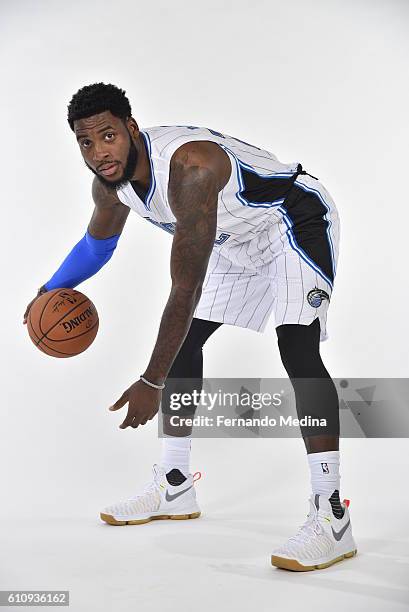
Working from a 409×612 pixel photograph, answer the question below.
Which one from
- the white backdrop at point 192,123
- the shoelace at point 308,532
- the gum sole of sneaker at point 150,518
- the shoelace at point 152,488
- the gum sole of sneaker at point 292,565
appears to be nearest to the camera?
the gum sole of sneaker at point 292,565

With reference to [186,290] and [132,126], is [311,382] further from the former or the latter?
[132,126]

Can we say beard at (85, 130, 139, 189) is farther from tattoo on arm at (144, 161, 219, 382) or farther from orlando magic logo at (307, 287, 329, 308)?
orlando magic logo at (307, 287, 329, 308)

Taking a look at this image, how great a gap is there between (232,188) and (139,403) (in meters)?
1.00

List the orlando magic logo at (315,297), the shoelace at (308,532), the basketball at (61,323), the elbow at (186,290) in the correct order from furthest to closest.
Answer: the basketball at (61,323), the orlando magic logo at (315,297), the shoelace at (308,532), the elbow at (186,290)

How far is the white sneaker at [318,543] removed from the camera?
2934 mm

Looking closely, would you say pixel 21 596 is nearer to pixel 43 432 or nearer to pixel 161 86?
pixel 43 432

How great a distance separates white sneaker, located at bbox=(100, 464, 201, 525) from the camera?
3641 millimetres

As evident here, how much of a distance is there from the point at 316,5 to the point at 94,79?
1723mm

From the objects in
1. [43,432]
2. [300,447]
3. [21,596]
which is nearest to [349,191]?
[300,447]

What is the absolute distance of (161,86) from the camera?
19.7ft

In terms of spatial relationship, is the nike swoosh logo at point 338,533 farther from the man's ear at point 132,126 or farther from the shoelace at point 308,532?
the man's ear at point 132,126

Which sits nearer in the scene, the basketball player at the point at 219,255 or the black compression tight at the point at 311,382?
the basketball player at the point at 219,255

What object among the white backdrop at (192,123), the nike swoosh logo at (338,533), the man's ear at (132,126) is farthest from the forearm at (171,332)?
the white backdrop at (192,123)

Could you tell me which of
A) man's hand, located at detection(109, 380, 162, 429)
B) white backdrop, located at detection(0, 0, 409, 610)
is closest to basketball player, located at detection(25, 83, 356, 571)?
man's hand, located at detection(109, 380, 162, 429)
